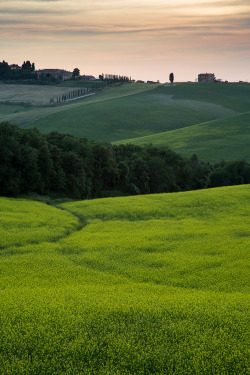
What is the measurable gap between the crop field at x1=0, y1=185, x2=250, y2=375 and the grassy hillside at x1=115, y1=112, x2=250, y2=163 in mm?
60959

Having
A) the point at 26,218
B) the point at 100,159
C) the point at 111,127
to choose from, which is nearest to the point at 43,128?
the point at 111,127

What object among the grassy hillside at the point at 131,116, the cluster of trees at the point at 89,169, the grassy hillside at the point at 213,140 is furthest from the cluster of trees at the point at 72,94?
the cluster of trees at the point at 89,169

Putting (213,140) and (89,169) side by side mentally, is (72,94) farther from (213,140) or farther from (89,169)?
(89,169)

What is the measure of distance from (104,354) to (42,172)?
1421 inches

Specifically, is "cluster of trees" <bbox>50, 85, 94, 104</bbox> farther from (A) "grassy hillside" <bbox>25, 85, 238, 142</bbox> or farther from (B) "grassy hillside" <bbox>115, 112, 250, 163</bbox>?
(B) "grassy hillside" <bbox>115, 112, 250, 163</bbox>

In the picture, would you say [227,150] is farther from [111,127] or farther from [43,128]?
[43,128]

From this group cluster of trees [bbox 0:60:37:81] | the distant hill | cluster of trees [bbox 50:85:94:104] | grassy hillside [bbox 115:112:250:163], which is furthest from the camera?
cluster of trees [bbox 0:60:37:81]

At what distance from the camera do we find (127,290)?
1703 centimetres

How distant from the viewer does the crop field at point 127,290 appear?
38.6 ft

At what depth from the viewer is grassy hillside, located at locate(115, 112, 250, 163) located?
3642 inches

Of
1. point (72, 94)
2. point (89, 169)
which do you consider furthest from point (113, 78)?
point (89, 169)

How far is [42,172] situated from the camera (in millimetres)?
46250

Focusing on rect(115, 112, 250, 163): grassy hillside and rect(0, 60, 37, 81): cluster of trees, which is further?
rect(0, 60, 37, 81): cluster of trees

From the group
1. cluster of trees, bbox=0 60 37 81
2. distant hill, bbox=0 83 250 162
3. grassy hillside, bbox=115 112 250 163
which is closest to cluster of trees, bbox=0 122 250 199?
grassy hillside, bbox=115 112 250 163
